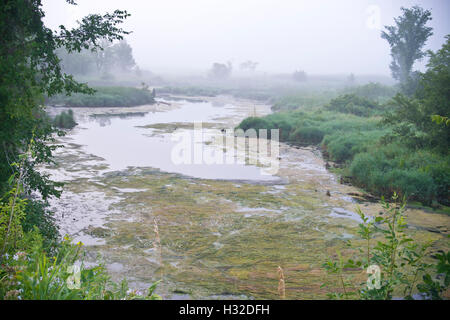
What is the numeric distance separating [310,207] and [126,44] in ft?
281

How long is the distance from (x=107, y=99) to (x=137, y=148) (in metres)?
20.0

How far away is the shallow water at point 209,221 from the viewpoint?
6414mm

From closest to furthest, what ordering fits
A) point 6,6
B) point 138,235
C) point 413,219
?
point 6,6 < point 138,235 < point 413,219

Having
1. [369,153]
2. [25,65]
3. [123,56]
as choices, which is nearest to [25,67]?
[25,65]

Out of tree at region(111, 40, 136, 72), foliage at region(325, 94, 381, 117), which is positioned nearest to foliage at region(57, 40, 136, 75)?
tree at region(111, 40, 136, 72)

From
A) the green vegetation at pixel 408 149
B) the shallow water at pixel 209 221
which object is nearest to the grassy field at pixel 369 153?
the green vegetation at pixel 408 149

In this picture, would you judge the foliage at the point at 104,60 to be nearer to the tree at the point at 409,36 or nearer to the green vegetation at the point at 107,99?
the green vegetation at the point at 107,99

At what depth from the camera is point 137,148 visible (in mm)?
18266

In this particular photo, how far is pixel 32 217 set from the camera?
6.63 metres

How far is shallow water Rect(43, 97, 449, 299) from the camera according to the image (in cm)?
641

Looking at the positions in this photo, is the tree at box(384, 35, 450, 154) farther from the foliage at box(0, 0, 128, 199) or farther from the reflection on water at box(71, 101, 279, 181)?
the foliage at box(0, 0, 128, 199)

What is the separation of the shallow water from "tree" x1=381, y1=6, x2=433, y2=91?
25097 millimetres
